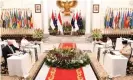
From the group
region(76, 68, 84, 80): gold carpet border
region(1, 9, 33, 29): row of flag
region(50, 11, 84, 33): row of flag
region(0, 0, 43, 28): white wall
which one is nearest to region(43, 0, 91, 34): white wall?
region(50, 11, 84, 33): row of flag

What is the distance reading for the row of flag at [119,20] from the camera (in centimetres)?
1507

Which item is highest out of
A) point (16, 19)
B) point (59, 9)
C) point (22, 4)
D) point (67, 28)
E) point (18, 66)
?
point (22, 4)

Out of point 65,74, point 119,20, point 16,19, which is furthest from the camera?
point 16,19

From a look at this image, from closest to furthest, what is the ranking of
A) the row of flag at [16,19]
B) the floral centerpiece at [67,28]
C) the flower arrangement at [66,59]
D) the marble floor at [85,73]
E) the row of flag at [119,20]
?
1. the marble floor at [85,73]
2. the flower arrangement at [66,59]
3. the row of flag at [119,20]
4. the row of flag at [16,19]
5. the floral centerpiece at [67,28]

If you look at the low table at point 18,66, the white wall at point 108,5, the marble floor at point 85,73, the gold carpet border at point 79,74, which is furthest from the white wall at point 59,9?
the low table at point 18,66

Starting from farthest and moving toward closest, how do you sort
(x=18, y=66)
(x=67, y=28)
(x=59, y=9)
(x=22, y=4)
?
1. (x=59, y=9)
2. (x=22, y=4)
3. (x=67, y=28)
4. (x=18, y=66)

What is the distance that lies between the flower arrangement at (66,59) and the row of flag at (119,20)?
241 inches

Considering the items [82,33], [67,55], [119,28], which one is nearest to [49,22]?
[82,33]

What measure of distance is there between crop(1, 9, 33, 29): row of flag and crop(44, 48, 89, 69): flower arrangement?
6.24m

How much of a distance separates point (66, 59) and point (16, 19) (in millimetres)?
7604

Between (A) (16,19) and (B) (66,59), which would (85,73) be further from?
(A) (16,19)

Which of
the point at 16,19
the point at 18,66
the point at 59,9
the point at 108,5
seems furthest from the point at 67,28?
the point at 18,66

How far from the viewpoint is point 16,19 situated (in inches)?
608

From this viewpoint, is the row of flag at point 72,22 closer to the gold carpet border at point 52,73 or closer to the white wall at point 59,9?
the white wall at point 59,9
